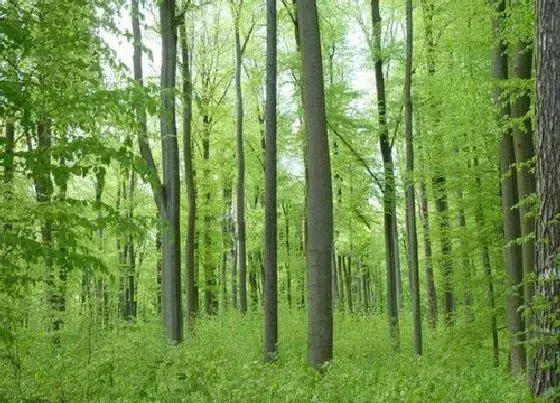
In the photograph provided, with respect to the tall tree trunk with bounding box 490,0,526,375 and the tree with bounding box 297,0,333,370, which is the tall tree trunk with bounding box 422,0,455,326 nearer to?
the tall tree trunk with bounding box 490,0,526,375

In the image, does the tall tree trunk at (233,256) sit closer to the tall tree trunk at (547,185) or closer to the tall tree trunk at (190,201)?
the tall tree trunk at (190,201)

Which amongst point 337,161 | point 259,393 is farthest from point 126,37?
point 337,161

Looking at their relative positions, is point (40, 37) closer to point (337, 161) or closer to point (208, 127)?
point (337, 161)

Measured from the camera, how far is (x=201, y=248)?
26500 mm

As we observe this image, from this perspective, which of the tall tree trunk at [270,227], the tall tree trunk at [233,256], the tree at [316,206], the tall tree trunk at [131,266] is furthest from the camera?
the tall tree trunk at [233,256]

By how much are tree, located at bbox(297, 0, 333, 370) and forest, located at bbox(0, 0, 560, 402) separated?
0.11ft

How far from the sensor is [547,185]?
17.1 feet

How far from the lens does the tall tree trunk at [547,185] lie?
504 cm

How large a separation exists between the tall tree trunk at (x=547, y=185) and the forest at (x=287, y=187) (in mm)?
18

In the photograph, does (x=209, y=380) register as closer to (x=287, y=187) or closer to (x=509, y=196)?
(x=509, y=196)

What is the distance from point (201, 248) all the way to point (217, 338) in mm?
11955

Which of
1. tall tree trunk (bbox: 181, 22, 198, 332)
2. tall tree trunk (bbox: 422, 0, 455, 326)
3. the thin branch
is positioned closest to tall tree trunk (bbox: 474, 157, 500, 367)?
tall tree trunk (bbox: 422, 0, 455, 326)

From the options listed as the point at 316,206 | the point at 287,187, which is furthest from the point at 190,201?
the point at 316,206

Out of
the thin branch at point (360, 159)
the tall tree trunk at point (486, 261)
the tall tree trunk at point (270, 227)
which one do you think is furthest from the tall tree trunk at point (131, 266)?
the tall tree trunk at point (486, 261)
